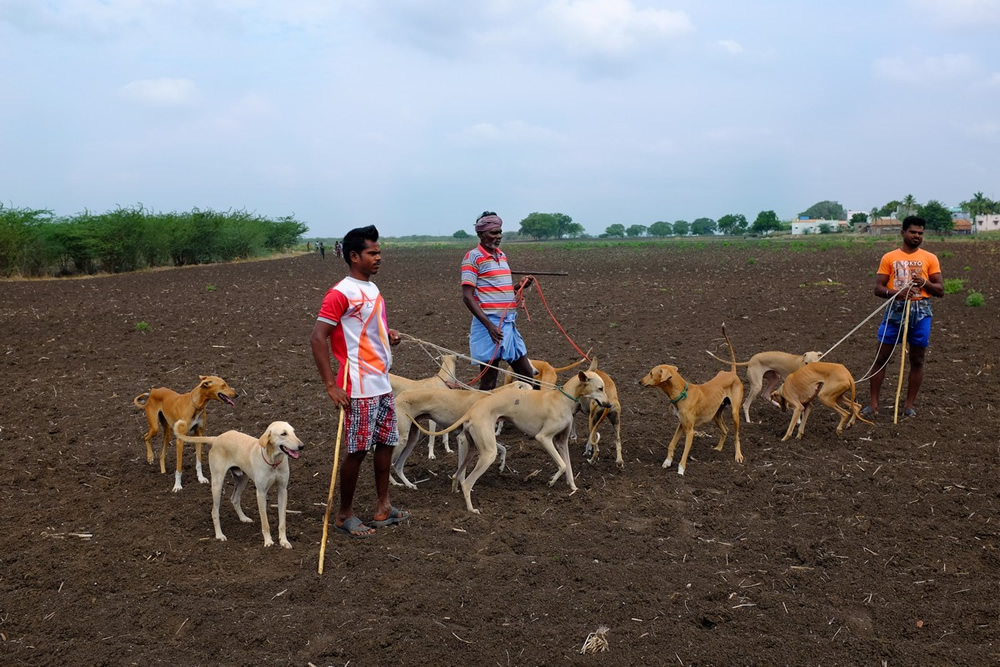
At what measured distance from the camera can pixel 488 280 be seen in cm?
790

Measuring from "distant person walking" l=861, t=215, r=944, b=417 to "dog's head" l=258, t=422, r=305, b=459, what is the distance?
22.3 ft

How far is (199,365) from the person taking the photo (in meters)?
13.3

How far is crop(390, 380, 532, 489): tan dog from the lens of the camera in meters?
7.36

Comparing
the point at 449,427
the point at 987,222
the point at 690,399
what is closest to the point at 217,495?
the point at 449,427

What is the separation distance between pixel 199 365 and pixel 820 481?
10.1 meters

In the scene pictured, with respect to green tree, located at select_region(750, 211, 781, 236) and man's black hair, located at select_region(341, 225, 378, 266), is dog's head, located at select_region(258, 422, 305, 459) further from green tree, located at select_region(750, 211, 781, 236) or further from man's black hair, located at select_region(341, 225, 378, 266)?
green tree, located at select_region(750, 211, 781, 236)

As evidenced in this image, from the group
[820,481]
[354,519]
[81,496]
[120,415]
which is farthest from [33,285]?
[820,481]

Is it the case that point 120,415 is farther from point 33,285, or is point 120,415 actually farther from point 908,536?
point 33,285

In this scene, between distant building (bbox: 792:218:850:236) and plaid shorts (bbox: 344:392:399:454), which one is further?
distant building (bbox: 792:218:850:236)

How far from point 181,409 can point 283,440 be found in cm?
226


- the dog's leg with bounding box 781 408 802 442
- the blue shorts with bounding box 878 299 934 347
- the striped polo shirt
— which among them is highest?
the striped polo shirt

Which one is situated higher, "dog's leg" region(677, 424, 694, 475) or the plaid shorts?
the plaid shorts

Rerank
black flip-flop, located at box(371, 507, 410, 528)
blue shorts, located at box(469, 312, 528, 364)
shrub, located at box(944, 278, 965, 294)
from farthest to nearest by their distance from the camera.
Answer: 1. shrub, located at box(944, 278, 965, 294)
2. blue shorts, located at box(469, 312, 528, 364)
3. black flip-flop, located at box(371, 507, 410, 528)

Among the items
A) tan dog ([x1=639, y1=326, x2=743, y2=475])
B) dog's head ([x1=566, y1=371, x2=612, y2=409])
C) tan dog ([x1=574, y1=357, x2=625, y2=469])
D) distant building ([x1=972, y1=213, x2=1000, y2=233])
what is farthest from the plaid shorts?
distant building ([x1=972, y1=213, x2=1000, y2=233])
